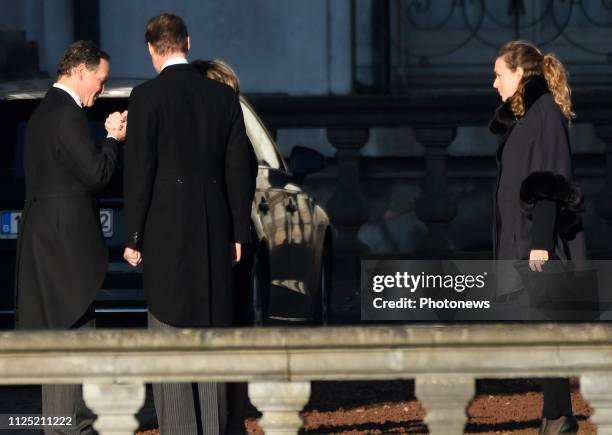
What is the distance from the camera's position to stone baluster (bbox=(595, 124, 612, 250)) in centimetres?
1730

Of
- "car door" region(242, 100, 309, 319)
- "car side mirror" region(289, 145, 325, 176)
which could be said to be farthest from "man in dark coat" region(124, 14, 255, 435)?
"car side mirror" region(289, 145, 325, 176)

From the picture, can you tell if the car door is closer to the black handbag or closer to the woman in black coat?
the woman in black coat

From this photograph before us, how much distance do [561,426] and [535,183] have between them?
3.18ft

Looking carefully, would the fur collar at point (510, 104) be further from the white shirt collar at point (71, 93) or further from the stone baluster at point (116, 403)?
the stone baluster at point (116, 403)

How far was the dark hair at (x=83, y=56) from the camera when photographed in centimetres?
751

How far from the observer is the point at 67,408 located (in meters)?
7.34

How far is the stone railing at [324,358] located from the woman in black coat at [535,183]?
2.58 metres

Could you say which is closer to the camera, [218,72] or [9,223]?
[218,72]

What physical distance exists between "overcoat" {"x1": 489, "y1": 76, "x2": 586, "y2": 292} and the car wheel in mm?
3912

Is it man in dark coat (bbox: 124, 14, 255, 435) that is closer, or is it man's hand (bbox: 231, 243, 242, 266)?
man in dark coat (bbox: 124, 14, 255, 435)

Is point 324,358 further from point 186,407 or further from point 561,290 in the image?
point 561,290

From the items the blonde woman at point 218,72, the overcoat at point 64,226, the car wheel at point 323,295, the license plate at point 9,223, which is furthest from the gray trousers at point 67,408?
the car wheel at point 323,295

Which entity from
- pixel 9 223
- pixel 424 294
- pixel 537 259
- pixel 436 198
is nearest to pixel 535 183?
pixel 537 259

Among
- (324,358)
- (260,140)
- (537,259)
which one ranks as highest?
(260,140)
